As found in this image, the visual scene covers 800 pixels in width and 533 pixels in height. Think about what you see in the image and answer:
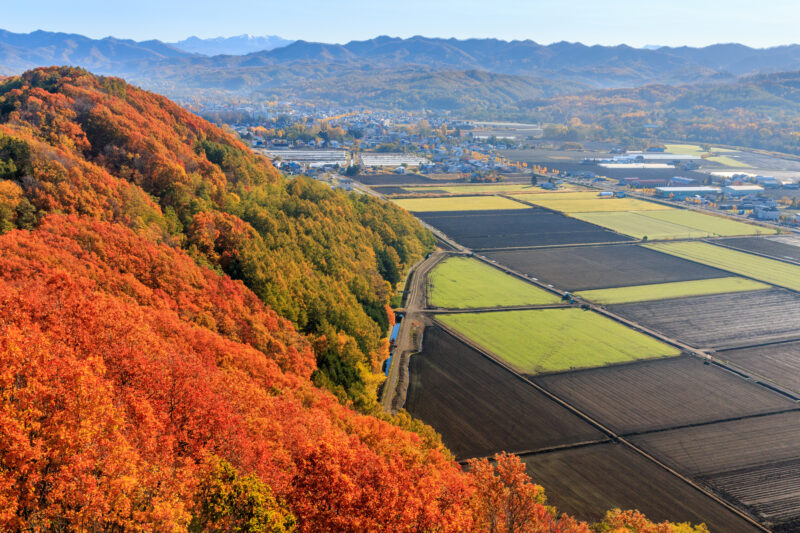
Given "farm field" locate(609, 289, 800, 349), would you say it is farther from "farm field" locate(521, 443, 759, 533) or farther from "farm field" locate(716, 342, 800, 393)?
"farm field" locate(521, 443, 759, 533)

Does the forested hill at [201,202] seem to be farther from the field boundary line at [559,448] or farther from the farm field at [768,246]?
the farm field at [768,246]

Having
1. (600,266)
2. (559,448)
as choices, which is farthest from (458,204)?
(559,448)

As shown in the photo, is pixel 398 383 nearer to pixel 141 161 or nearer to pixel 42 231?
pixel 42 231

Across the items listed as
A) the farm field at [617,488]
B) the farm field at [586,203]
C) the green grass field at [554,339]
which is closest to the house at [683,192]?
the farm field at [586,203]

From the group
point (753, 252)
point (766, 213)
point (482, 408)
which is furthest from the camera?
point (766, 213)

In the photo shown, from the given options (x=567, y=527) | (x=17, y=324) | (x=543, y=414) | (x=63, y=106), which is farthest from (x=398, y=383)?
(x=63, y=106)

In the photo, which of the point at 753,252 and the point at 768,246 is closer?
the point at 753,252

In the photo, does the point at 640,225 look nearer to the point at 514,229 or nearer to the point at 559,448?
the point at 514,229
